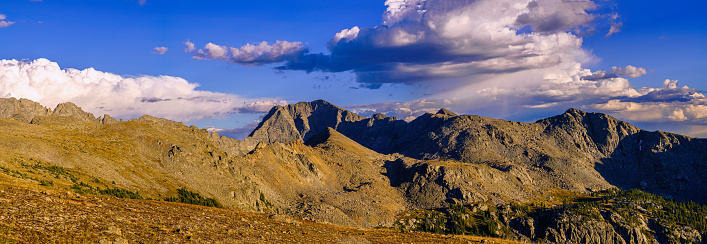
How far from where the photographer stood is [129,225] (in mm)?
43438

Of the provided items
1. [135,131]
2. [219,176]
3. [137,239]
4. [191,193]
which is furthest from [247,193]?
[137,239]

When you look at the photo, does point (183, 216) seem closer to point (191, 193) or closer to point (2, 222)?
point (2, 222)

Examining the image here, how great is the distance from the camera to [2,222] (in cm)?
3566

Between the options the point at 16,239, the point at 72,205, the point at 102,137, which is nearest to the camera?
the point at 16,239

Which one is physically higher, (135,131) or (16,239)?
(135,131)

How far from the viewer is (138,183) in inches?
4060

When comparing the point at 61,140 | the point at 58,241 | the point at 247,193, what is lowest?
the point at 247,193

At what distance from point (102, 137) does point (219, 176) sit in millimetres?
43325

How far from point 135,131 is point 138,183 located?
213 ft

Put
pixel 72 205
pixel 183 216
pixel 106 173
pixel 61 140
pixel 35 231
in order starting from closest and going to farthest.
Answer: pixel 35 231
pixel 72 205
pixel 183 216
pixel 106 173
pixel 61 140

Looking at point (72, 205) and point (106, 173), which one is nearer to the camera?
point (72, 205)

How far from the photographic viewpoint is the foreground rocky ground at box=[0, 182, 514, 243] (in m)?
36.6

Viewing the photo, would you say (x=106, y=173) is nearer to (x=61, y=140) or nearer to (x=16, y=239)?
(x=61, y=140)

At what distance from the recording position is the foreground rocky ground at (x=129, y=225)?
3659 centimetres
